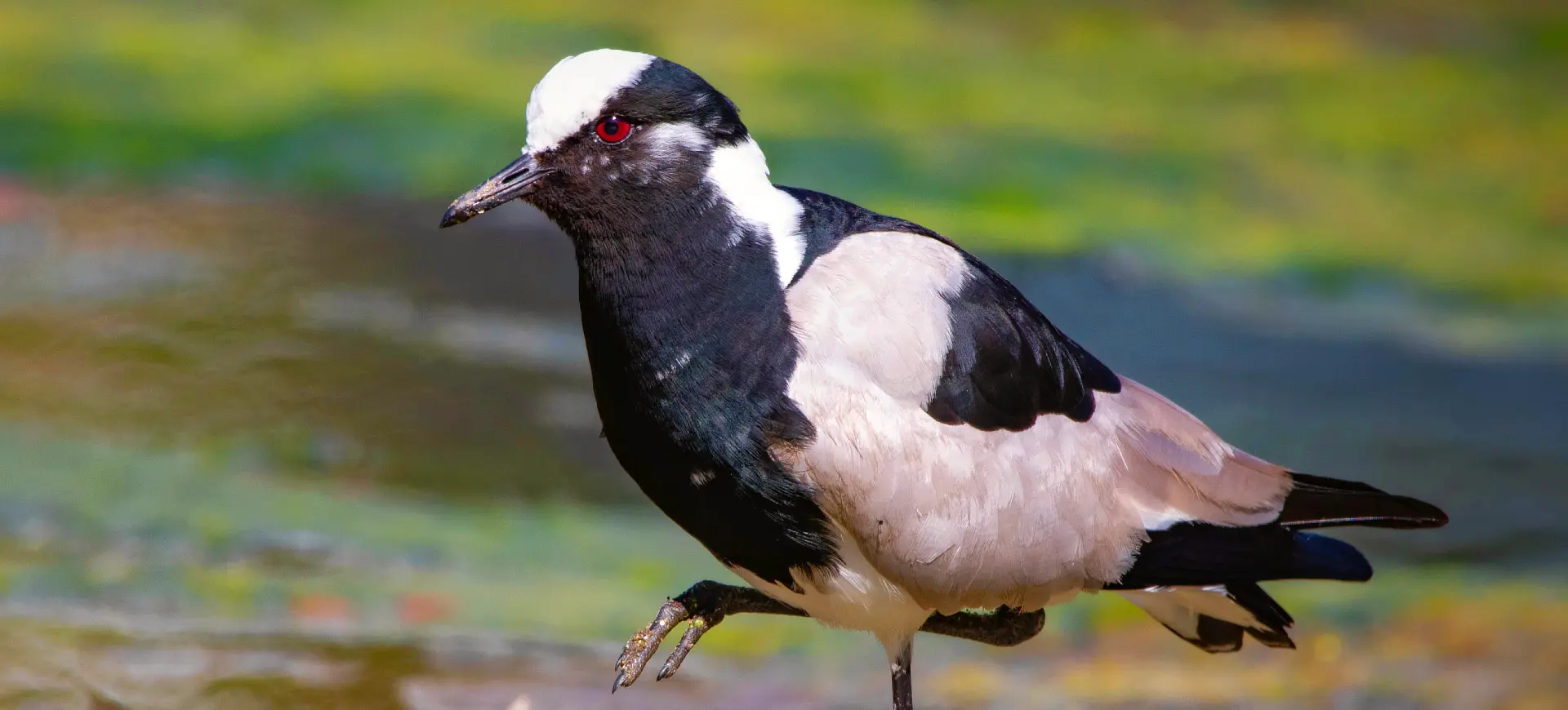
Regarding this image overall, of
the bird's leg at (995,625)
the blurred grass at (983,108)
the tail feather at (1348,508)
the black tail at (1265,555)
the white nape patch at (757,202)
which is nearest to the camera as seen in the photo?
the white nape patch at (757,202)

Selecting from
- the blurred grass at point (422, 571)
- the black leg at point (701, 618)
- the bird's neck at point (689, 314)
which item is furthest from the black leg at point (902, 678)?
the blurred grass at point (422, 571)

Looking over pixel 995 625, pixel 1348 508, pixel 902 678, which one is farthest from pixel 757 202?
pixel 1348 508

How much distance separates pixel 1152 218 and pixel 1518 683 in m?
5.42

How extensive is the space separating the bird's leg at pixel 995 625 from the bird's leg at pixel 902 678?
0.77 ft

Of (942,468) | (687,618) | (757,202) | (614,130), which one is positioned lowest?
(687,618)

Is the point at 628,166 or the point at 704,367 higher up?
the point at 628,166

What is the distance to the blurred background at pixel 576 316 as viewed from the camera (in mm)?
6117

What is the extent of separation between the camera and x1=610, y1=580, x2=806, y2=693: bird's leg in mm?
4258

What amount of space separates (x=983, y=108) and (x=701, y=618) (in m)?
8.60

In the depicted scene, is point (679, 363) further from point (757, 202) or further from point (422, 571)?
point (422, 571)

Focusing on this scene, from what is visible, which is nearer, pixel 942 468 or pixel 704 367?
pixel 704 367

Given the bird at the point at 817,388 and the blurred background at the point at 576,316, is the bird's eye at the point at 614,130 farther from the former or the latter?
the blurred background at the point at 576,316

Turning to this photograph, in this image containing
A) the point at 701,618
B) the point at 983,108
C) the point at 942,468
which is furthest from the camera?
the point at 983,108

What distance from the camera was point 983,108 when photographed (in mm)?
12508
